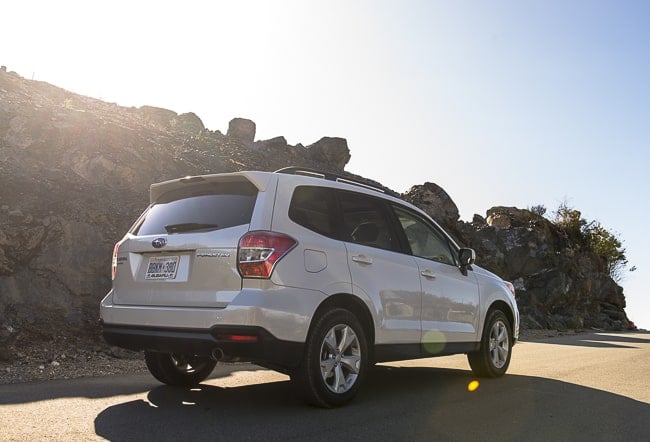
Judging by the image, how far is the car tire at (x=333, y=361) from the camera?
4.61m

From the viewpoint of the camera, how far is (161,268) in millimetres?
4859

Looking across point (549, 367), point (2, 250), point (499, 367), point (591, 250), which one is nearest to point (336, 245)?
point (499, 367)

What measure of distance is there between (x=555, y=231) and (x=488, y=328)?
3862 centimetres

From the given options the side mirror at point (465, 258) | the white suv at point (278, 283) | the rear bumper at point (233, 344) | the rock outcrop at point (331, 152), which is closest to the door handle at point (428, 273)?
the white suv at point (278, 283)

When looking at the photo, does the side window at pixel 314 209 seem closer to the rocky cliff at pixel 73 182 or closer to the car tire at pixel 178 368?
the car tire at pixel 178 368

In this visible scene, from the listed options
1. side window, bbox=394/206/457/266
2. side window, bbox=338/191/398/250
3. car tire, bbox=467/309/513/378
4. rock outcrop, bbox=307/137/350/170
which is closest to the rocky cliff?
rock outcrop, bbox=307/137/350/170

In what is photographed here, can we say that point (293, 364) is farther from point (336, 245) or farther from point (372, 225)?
point (372, 225)

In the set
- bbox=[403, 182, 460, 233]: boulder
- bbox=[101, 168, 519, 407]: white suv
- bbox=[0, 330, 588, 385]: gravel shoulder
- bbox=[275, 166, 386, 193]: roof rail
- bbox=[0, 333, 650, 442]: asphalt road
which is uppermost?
bbox=[403, 182, 460, 233]: boulder

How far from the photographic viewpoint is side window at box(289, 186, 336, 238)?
490 cm

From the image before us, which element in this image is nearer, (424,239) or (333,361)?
(333,361)

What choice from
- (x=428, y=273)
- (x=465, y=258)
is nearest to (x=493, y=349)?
(x=465, y=258)

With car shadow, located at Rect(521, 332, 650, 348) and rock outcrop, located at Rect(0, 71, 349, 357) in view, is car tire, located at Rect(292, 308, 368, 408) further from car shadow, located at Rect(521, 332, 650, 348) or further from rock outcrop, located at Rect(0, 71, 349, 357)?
car shadow, located at Rect(521, 332, 650, 348)

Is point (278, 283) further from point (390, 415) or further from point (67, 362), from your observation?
point (67, 362)

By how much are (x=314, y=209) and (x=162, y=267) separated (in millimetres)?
1369
